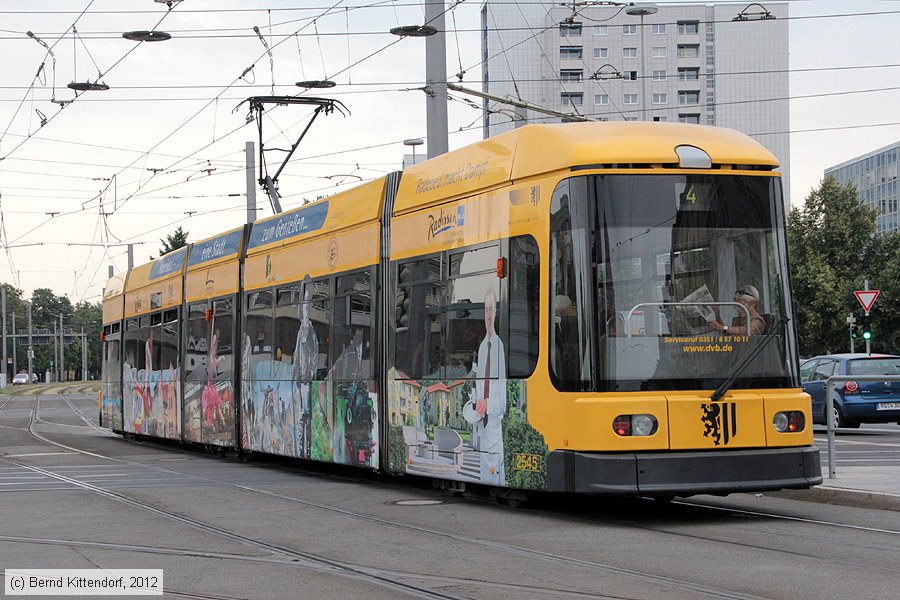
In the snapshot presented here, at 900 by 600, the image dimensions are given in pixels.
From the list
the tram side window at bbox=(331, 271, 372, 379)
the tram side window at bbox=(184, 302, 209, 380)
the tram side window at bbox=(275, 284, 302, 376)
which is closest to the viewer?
the tram side window at bbox=(331, 271, 372, 379)

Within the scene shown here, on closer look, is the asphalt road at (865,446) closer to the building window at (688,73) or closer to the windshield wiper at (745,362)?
the windshield wiper at (745,362)

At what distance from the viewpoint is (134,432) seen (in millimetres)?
27641

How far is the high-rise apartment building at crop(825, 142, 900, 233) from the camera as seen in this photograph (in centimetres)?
11800

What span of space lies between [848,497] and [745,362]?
7.27 feet

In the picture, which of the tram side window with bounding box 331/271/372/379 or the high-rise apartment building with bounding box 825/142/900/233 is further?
the high-rise apartment building with bounding box 825/142/900/233

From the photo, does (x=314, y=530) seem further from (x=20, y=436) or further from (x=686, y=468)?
(x=20, y=436)

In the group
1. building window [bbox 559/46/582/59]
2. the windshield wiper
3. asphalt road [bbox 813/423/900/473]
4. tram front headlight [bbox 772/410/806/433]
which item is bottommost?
asphalt road [bbox 813/423/900/473]

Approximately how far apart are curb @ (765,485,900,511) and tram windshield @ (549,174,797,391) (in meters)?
1.57

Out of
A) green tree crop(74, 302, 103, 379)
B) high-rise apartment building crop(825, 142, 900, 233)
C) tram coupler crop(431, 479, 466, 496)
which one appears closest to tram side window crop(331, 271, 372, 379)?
tram coupler crop(431, 479, 466, 496)

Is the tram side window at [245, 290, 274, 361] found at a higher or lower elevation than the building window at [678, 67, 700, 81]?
lower

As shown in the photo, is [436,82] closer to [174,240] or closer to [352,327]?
[352,327]

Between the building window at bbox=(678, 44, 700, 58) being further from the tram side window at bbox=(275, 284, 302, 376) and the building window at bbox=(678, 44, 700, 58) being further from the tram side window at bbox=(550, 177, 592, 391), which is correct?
the tram side window at bbox=(550, 177, 592, 391)

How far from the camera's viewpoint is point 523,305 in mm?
11383

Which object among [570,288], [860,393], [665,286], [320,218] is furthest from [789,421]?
[860,393]
